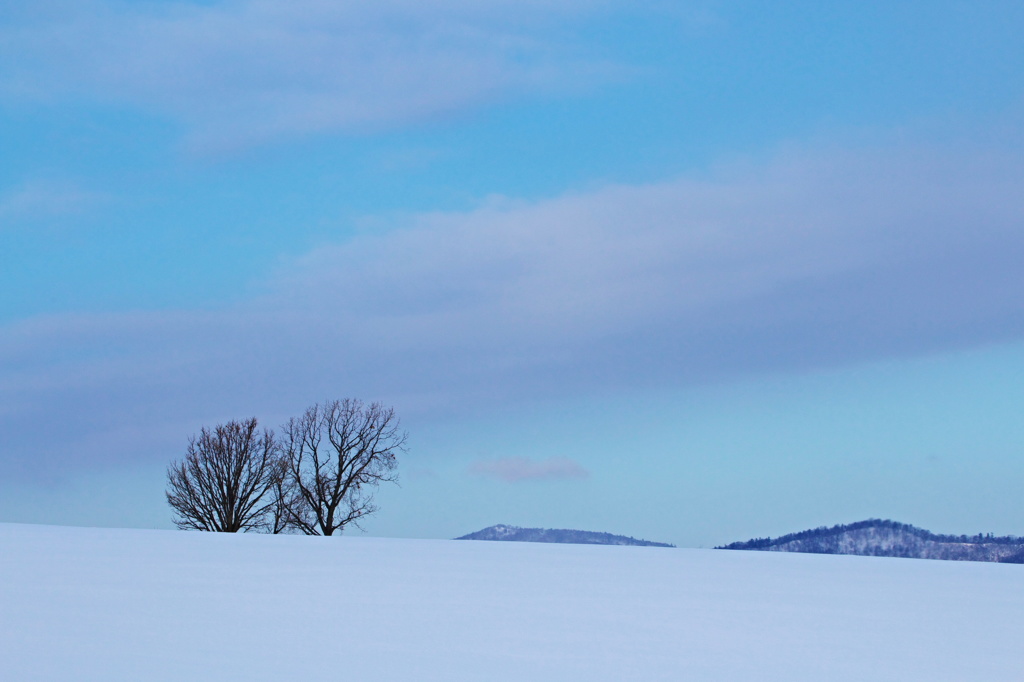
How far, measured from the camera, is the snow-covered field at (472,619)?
22.9ft

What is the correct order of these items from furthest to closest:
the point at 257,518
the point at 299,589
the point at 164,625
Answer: the point at 257,518
the point at 299,589
the point at 164,625

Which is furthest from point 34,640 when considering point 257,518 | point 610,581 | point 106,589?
point 257,518

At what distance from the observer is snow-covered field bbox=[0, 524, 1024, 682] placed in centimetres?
699

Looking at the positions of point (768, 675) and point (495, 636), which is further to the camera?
point (495, 636)

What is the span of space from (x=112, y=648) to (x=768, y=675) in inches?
189

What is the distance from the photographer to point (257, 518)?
43.7 metres

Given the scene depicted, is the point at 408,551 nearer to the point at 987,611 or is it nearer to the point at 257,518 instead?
the point at 987,611

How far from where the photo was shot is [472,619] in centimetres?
938

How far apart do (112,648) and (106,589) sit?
3849mm

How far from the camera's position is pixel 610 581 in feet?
45.5

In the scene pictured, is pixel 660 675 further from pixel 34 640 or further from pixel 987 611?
pixel 987 611

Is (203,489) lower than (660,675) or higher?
higher

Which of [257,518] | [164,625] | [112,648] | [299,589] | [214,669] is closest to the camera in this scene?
[214,669]

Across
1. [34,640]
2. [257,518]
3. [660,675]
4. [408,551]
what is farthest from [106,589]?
[257,518]
